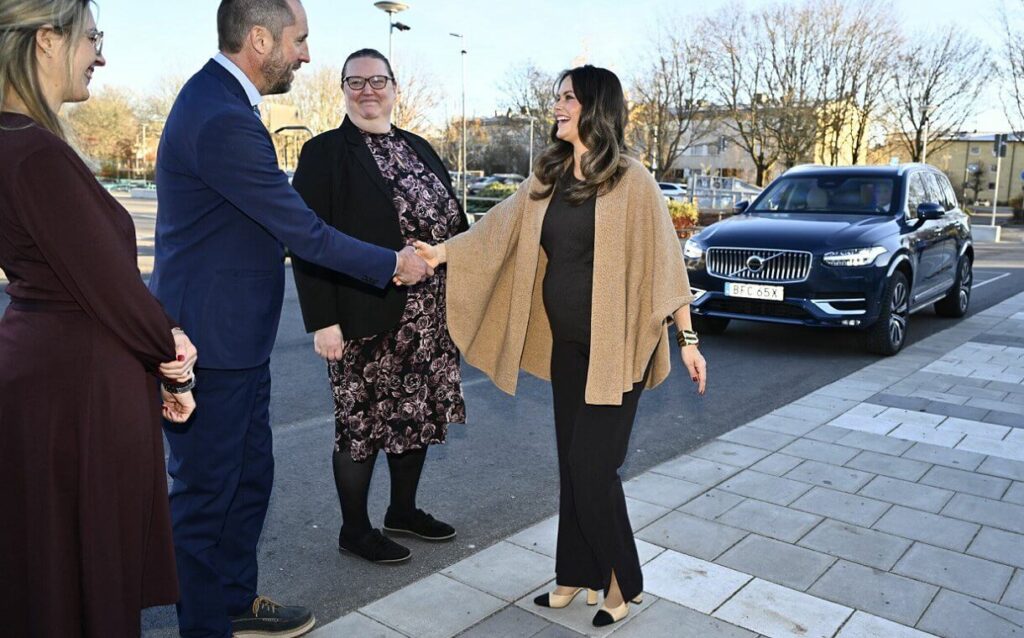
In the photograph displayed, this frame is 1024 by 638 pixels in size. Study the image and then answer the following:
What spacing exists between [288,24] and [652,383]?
1.83m

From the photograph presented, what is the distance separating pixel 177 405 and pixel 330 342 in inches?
42.4

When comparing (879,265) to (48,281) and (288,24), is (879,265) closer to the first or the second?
(288,24)

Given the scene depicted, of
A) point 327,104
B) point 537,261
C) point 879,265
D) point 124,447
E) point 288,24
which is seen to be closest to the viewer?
point 124,447

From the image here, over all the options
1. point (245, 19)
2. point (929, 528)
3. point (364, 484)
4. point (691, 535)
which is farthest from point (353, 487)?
point (929, 528)

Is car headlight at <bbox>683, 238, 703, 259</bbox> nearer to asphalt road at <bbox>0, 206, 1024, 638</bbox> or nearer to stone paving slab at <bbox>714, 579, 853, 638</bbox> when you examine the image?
asphalt road at <bbox>0, 206, 1024, 638</bbox>

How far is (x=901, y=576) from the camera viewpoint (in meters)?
3.63

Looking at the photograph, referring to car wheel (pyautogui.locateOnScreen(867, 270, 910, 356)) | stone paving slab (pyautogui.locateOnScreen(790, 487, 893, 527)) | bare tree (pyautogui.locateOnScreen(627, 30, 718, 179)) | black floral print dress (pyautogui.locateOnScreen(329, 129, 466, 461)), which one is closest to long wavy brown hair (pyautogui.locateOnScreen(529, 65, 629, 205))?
black floral print dress (pyautogui.locateOnScreen(329, 129, 466, 461))

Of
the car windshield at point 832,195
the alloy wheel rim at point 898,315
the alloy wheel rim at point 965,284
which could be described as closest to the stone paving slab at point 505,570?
Answer: the alloy wheel rim at point 898,315

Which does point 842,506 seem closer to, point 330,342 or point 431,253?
point 431,253

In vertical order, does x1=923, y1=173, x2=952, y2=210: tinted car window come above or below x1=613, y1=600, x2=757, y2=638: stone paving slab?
above

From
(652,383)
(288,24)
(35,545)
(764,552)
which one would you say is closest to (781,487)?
(764,552)

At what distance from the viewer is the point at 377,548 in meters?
3.74

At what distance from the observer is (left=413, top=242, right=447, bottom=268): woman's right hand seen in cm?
335

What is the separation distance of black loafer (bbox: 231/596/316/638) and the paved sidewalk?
3.6 inches
